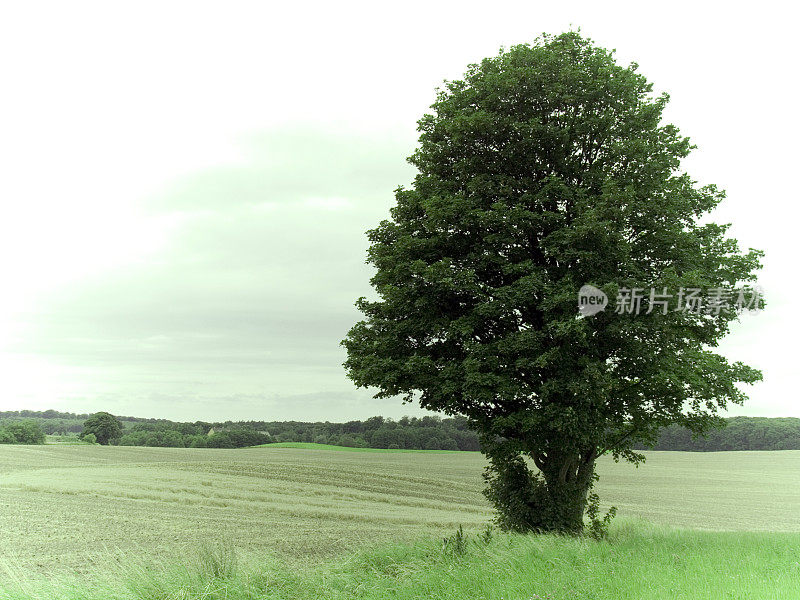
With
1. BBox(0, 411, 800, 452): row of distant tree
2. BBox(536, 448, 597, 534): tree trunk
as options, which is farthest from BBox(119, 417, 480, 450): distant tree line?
BBox(536, 448, 597, 534): tree trunk

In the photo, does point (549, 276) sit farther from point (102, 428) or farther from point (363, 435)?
point (102, 428)

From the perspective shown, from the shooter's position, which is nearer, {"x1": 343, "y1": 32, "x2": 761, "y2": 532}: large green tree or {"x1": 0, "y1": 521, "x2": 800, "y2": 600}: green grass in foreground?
{"x1": 0, "y1": 521, "x2": 800, "y2": 600}: green grass in foreground

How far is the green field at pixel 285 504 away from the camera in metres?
Result: 17.8

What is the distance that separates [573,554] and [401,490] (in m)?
25.5

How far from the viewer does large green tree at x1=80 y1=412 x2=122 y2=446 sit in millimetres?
85188

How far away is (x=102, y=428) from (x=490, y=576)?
90.6 metres

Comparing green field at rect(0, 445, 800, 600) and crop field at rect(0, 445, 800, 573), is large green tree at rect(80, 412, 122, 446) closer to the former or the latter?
crop field at rect(0, 445, 800, 573)

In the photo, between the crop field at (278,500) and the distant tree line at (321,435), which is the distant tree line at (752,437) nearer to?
the crop field at (278,500)

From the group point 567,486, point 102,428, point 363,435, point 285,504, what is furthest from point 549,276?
point 102,428

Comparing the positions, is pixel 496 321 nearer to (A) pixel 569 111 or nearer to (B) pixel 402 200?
(B) pixel 402 200

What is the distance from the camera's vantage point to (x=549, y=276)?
643 inches

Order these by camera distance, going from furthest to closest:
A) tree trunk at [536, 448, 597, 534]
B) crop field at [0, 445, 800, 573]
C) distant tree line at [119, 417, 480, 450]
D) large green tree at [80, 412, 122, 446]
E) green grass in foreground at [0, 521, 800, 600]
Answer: large green tree at [80, 412, 122, 446], distant tree line at [119, 417, 480, 450], crop field at [0, 445, 800, 573], tree trunk at [536, 448, 597, 534], green grass in foreground at [0, 521, 800, 600]

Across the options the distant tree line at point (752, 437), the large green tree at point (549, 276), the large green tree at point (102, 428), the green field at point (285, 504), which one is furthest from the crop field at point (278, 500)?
the large green tree at point (102, 428)

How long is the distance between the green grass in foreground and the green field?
0.43 m
